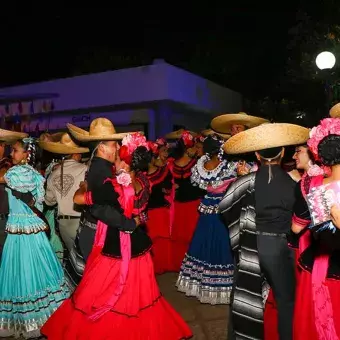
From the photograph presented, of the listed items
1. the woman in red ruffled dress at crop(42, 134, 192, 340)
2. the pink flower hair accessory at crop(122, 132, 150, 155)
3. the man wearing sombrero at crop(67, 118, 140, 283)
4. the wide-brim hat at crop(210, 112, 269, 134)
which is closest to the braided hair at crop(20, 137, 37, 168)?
the man wearing sombrero at crop(67, 118, 140, 283)

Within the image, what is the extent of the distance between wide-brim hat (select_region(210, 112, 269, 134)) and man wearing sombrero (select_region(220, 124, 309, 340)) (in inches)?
66.8

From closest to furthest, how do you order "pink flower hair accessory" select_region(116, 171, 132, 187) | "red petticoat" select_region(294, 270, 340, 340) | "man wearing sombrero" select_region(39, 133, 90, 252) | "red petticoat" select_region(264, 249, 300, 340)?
"red petticoat" select_region(294, 270, 340, 340)
"pink flower hair accessory" select_region(116, 171, 132, 187)
"red petticoat" select_region(264, 249, 300, 340)
"man wearing sombrero" select_region(39, 133, 90, 252)

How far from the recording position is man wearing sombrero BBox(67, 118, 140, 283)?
4273 mm

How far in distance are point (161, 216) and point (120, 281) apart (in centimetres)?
370

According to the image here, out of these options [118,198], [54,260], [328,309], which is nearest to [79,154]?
[54,260]

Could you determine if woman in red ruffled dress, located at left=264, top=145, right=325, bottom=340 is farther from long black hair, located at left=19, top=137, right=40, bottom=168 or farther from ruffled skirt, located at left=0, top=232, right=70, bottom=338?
long black hair, located at left=19, top=137, right=40, bottom=168

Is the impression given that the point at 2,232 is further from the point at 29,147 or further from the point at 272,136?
the point at 272,136

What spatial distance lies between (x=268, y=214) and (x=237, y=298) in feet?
2.73

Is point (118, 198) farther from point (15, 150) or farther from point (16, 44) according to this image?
point (16, 44)

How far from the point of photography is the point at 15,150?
5.15m

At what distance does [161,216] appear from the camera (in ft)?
25.4

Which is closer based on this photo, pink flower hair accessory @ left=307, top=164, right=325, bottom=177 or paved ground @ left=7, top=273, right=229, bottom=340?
pink flower hair accessory @ left=307, top=164, right=325, bottom=177

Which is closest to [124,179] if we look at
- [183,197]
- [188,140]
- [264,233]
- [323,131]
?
[264,233]

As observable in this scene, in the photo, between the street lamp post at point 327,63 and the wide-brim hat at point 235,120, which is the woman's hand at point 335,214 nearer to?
the wide-brim hat at point 235,120
